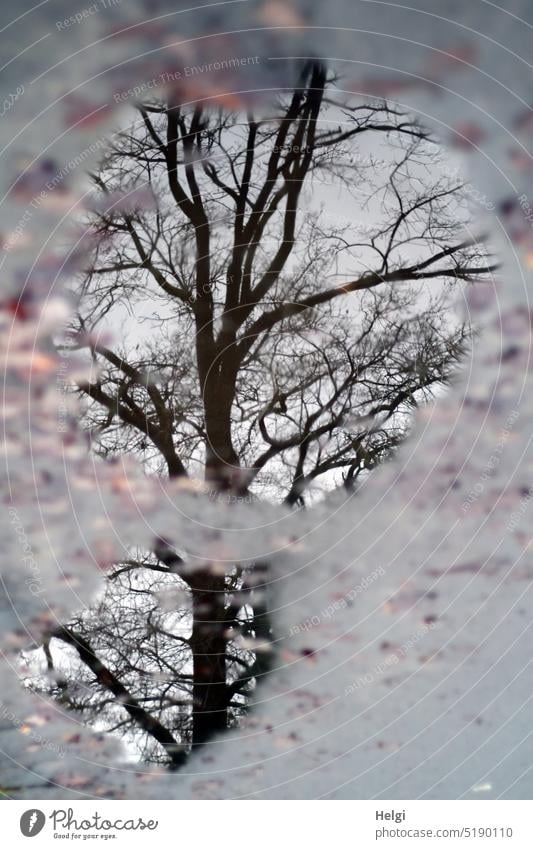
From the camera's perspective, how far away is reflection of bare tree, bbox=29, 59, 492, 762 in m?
1.48

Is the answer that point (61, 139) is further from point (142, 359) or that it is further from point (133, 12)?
point (142, 359)

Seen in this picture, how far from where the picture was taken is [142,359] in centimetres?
148

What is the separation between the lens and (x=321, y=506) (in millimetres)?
1477

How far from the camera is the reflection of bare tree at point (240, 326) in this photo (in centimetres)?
148

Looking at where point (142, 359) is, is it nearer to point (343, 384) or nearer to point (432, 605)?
point (343, 384)

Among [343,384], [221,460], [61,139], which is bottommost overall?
[221,460]

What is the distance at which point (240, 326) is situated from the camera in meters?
1.50

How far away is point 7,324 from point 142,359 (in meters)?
0.26

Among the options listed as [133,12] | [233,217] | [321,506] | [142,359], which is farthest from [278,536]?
[133,12]

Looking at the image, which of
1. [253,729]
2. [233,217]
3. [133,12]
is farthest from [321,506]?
[133,12]

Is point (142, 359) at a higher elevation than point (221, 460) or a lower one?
higher
